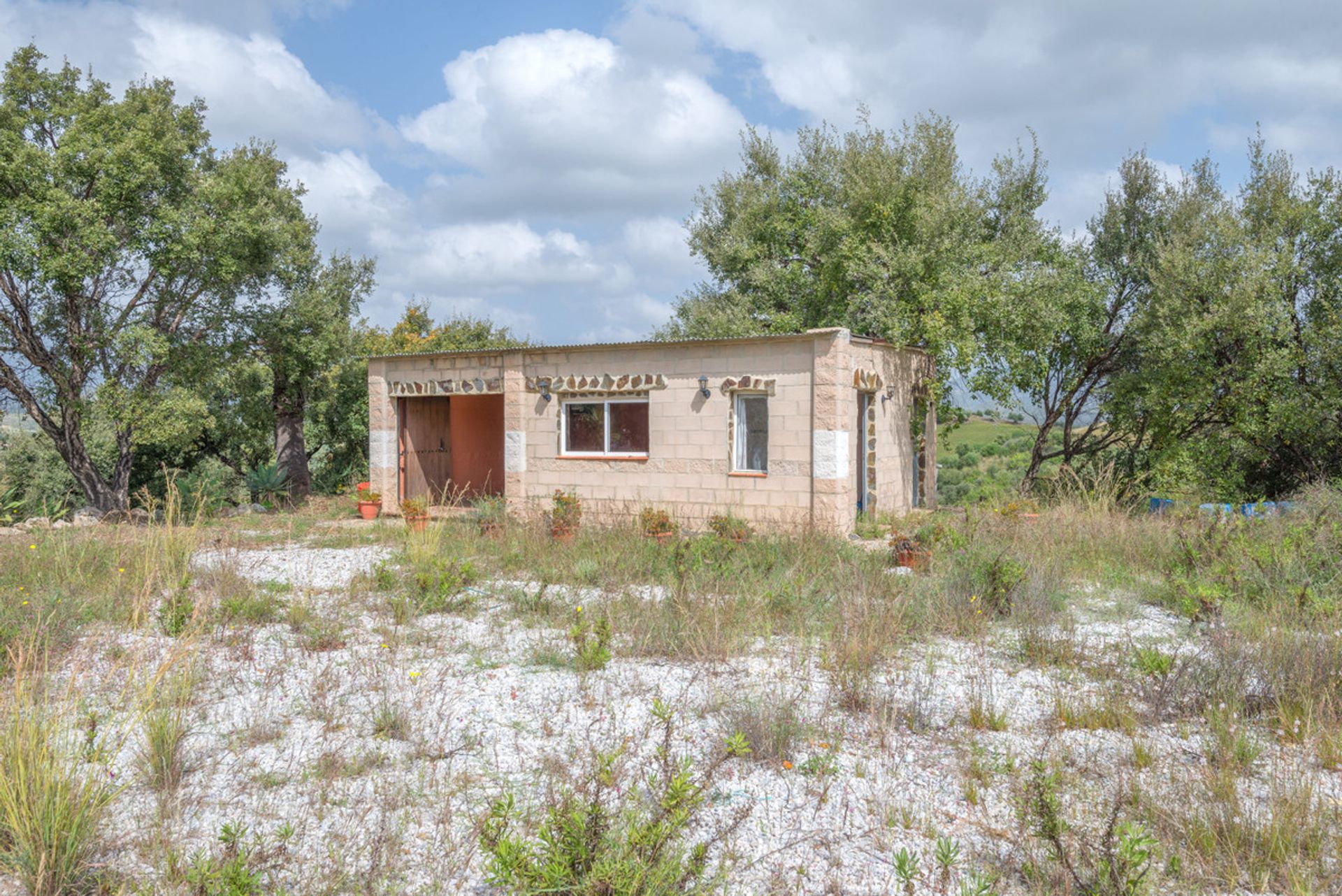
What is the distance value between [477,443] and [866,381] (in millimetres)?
8545

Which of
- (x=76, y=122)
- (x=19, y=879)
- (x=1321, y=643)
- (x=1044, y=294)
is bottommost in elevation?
(x=19, y=879)

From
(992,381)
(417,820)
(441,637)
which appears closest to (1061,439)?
(992,381)

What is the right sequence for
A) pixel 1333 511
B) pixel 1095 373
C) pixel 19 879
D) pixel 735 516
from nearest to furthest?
pixel 19 879 < pixel 1333 511 < pixel 735 516 < pixel 1095 373

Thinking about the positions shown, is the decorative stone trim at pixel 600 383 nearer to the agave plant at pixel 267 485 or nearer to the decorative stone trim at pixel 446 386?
the decorative stone trim at pixel 446 386

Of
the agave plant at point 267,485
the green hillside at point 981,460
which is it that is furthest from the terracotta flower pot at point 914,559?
the agave plant at point 267,485

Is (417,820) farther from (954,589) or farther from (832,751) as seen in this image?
(954,589)

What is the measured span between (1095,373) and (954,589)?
12.0m

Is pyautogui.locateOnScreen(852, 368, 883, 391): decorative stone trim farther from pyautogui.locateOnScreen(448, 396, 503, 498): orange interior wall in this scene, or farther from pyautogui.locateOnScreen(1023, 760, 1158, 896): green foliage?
pyautogui.locateOnScreen(1023, 760, 1158, 896): green foliage

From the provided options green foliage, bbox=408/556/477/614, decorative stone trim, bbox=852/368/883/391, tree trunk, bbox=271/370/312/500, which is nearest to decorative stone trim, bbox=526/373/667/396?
decorative stone trim, bbox=852/368/883/391

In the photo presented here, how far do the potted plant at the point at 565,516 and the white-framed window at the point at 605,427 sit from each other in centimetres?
107

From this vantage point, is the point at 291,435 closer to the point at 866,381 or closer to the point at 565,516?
the point at 565,516

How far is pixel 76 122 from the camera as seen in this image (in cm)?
1359

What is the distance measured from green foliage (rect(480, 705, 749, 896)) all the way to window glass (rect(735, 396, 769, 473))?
8714 millimetres

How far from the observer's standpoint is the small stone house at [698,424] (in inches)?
458
